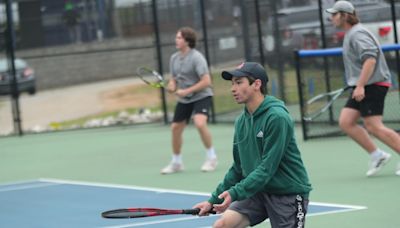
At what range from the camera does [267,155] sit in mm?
6238

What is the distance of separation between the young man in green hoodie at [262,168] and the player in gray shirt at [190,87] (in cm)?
556

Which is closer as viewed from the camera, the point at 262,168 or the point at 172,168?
the point at 262,168

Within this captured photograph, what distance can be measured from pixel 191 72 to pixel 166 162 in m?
1.95

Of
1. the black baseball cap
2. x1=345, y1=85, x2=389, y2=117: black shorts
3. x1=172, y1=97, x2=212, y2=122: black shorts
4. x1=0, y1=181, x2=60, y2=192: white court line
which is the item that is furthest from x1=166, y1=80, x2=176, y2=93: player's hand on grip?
the black baseball cap

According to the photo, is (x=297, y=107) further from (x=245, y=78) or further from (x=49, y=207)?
(x=245, y=78)

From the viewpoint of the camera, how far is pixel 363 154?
12.7m

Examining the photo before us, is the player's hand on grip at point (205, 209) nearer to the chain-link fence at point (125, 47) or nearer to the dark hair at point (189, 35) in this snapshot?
the dark hair at point (189, 35)

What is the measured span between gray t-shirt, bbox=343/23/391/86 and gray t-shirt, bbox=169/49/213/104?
80.7 inches

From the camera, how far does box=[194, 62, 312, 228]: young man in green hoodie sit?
20.5ft

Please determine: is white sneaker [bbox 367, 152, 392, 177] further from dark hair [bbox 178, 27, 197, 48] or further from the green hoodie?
the green hoodie

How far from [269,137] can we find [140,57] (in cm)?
2159

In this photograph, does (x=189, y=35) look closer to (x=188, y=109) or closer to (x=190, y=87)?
(x=190, y=87)

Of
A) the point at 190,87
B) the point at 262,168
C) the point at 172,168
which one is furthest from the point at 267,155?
the point at 172,168

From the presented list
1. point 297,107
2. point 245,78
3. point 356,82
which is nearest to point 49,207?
point 356,82
